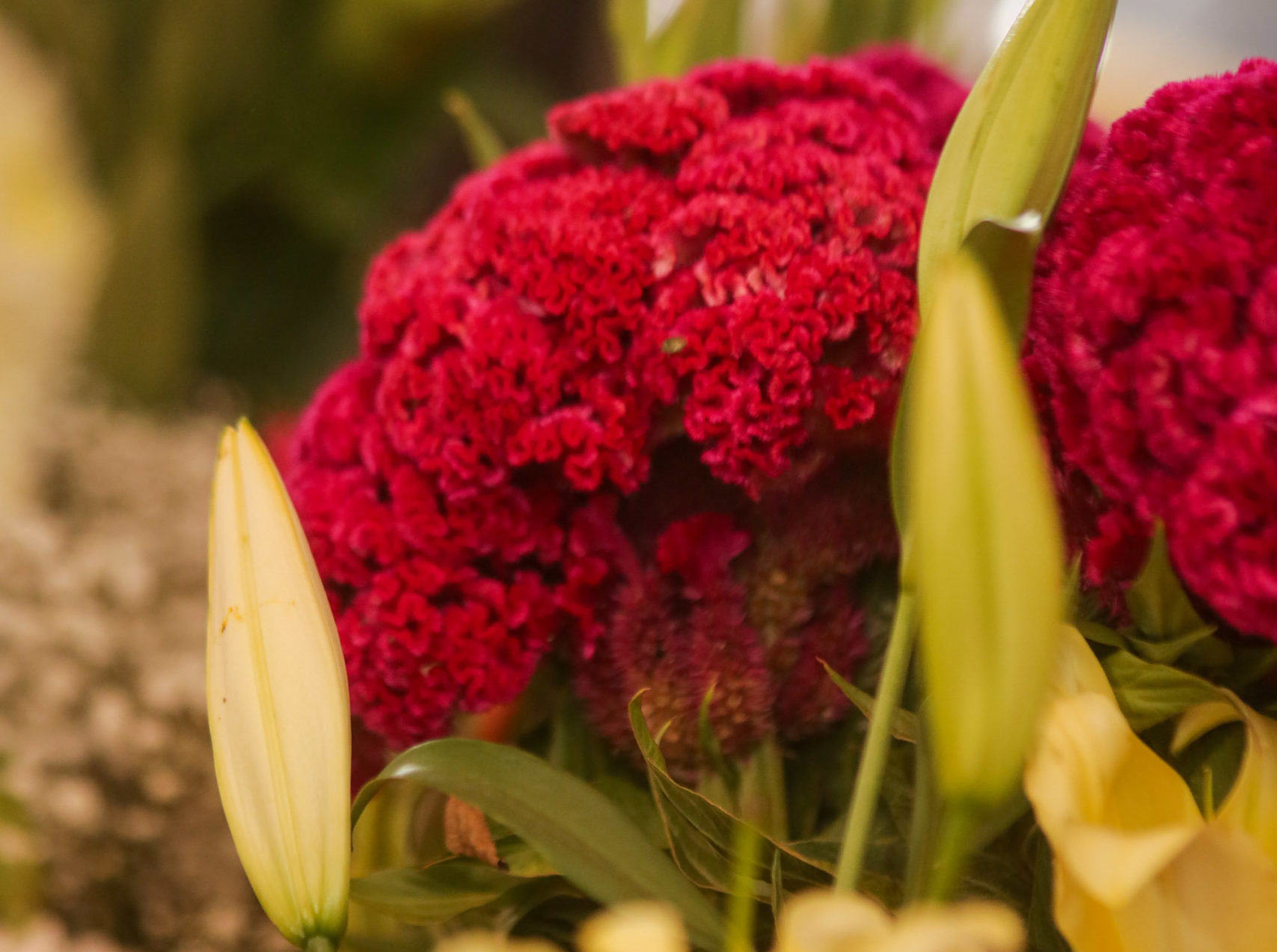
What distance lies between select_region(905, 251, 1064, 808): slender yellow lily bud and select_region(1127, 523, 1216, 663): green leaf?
10 cm

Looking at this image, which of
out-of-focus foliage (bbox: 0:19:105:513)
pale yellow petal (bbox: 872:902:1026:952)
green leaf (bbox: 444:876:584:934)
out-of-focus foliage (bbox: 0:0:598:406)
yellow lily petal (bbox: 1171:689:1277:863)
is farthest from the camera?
out-of-focus foliage (bbox: 0:0:598:406)

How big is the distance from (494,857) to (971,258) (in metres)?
0.27

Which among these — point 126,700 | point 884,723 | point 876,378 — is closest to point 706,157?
point 876,378

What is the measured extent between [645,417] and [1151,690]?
0.62ft

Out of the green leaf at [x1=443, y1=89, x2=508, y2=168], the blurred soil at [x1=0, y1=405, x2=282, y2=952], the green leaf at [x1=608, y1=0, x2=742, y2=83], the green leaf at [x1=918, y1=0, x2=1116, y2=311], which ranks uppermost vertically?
the green leaf at [x1=608, y1=0, x2=742, y2=83]

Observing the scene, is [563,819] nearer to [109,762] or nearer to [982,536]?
[982,536]

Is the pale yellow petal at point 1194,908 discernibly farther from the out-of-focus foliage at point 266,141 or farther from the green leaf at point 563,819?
the out-of-focus foliage at point 266,141

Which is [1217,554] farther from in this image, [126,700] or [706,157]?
[126,700]

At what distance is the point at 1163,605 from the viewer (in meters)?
0.32

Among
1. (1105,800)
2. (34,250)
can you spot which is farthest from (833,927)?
(34,250)

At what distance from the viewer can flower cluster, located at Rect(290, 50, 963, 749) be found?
1.20 feet

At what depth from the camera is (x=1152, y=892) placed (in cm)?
28

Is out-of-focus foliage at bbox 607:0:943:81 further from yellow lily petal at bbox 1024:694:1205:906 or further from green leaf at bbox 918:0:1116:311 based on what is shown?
yellow lily petal at bbox 1024:694:1205:906

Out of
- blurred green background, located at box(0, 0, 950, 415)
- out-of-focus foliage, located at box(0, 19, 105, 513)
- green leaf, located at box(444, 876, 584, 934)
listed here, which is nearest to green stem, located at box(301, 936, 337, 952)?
green leaf, located at box(444, 876, 584, 934)
